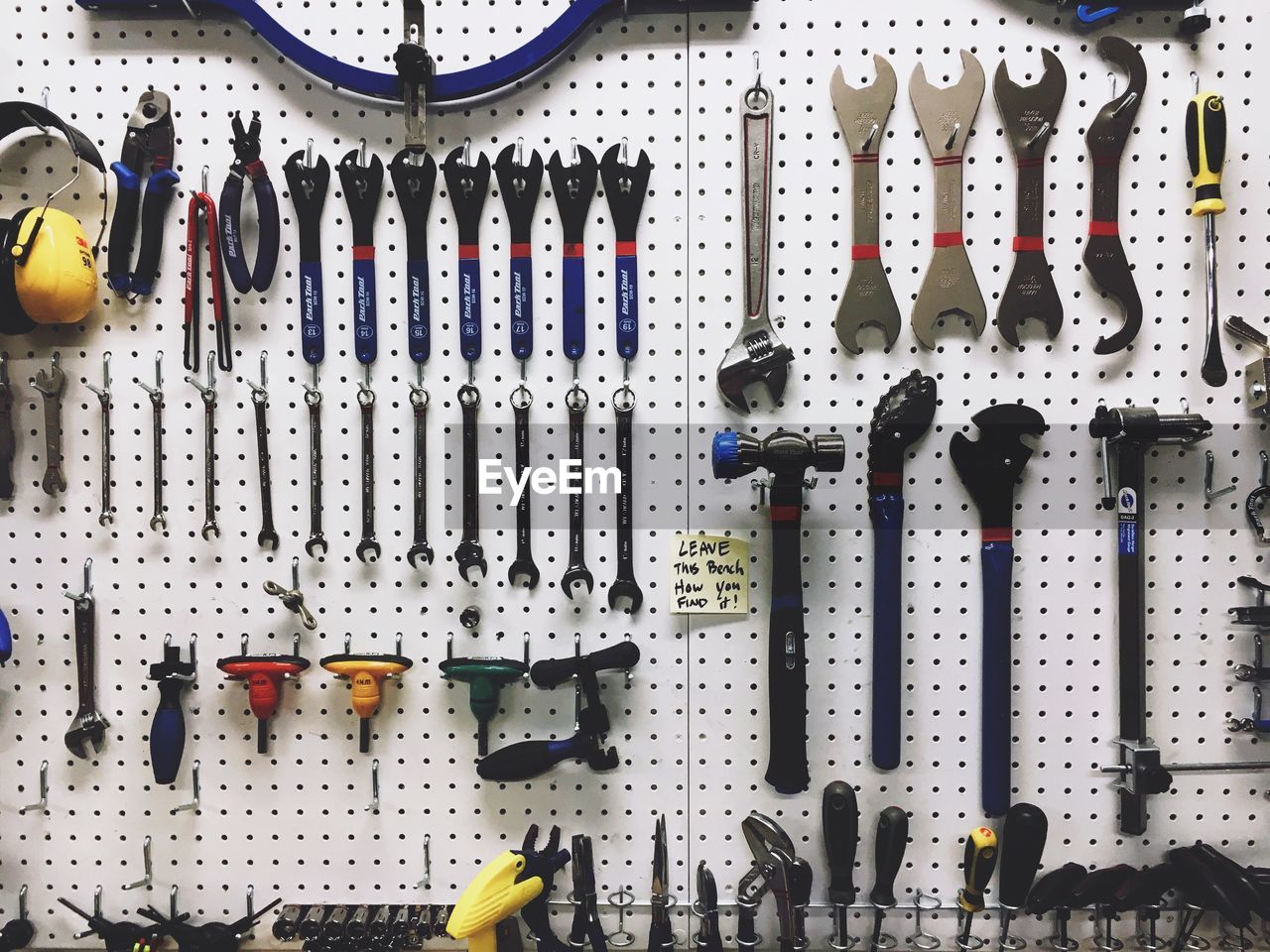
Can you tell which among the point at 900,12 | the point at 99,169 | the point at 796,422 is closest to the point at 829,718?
the point at 796,422

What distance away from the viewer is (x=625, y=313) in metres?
1.23

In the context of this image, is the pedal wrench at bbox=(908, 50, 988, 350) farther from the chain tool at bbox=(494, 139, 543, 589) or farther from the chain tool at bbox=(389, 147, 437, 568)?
the chain tool at bbox=(389, 147, 437, 568)

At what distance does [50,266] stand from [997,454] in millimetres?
1500

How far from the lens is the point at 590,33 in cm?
124

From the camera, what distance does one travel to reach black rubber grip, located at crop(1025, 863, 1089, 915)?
1.21 meters

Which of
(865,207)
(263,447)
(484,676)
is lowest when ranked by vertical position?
(484,676)

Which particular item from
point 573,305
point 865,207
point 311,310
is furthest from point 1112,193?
point 311,310

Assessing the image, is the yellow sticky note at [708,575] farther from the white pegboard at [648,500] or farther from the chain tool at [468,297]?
the chain tool at [468,297]

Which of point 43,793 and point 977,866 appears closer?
point 977,866

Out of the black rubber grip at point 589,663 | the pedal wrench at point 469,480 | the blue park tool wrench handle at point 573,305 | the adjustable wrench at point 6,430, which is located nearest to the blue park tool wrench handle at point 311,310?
the pedal wrench at point 469,480

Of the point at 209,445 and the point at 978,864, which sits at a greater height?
the point at 209,445

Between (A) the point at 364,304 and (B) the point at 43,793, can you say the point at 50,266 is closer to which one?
(A) the point at 364,304

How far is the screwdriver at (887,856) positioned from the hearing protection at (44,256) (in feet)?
5.02

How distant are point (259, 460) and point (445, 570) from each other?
36 cm
